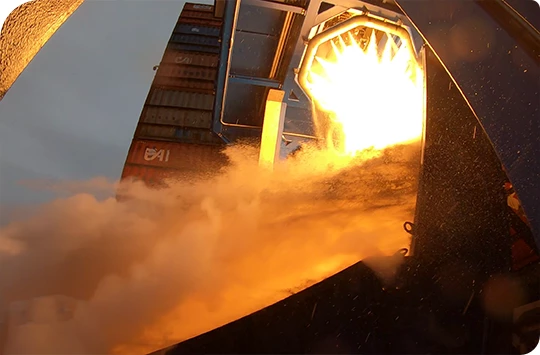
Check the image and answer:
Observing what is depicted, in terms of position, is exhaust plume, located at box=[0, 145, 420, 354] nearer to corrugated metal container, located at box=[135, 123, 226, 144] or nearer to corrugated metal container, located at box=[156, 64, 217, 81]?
corrugated metal container, located at box=[135, 123, 226, 144]

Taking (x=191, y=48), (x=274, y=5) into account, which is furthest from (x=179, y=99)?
(x=274, y=5)

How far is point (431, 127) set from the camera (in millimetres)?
1795

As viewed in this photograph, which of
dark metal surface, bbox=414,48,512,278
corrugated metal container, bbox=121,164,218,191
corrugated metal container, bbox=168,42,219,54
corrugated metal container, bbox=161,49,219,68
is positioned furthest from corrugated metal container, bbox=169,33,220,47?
dark metal surface, bbox=414,48,512,278

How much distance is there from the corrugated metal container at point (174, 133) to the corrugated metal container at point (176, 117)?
0.32 ft

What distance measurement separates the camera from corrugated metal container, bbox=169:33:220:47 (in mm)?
7176

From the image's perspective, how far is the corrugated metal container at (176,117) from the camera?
20.0 feet

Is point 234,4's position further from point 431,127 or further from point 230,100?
point 431,127

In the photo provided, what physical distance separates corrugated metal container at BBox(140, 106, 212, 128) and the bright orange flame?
3170mm

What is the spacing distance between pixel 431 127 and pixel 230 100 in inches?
97.7

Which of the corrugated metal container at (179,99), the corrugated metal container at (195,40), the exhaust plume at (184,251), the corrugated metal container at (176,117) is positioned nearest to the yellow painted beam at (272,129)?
the exhaust plume at (184,251)

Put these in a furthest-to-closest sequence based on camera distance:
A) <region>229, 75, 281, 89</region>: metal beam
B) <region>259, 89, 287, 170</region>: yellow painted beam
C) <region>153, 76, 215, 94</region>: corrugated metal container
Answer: <region>153, 76, 215, 94</region>: corrugated metal container → <region>229, 75, 281, 89</region>: metal beam → <region>259, 89, 287, 170</region>: yellow painted beam

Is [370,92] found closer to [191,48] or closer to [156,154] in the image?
[156,154]

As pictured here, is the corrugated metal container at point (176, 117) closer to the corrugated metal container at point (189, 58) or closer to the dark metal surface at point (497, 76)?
the corrugated metal container at point (189, 58)

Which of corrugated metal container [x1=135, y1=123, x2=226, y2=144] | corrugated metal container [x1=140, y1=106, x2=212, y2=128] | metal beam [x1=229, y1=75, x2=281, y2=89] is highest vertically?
corrugated metal container [x1=140, y1=106, x2=212, y2=128]
